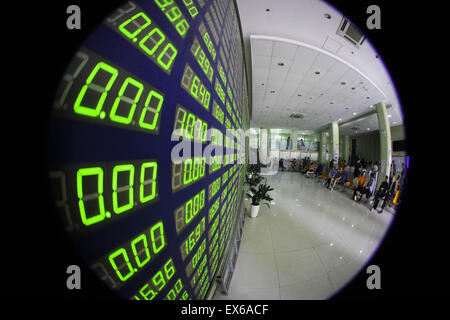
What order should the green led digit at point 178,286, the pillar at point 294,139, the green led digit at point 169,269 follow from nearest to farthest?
1. the green led digit at point 169,269
2. the green led digit at point 178,286
3. the pillar at point 294,139

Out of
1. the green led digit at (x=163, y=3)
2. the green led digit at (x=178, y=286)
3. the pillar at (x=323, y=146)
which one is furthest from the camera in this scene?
the pillar at (x=323, y=146)

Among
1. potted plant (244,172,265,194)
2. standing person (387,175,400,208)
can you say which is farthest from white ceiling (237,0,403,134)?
potted plant (244,172,265,194)

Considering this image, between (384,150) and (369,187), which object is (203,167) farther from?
(384,150)

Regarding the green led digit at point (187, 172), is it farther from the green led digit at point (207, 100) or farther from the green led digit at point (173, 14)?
the green led digit at point (173, 14)


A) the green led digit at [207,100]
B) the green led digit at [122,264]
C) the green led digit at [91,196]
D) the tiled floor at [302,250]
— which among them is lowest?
the tiled floor at [302,250]

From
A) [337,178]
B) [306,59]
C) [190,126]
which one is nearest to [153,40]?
[190,126]

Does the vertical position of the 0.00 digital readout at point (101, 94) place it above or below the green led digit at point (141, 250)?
above

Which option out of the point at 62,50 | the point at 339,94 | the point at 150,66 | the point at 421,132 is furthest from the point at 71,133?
the point at 339,94

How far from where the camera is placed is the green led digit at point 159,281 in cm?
84

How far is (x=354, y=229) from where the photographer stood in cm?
414

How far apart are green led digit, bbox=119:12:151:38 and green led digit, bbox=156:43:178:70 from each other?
13 cm

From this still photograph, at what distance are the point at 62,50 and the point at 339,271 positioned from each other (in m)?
4.31

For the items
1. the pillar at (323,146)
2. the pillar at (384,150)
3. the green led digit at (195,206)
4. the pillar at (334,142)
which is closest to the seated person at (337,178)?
the pillar at (384,150)

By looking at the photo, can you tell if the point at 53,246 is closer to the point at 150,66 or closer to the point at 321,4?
the point at 150,66
